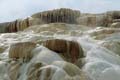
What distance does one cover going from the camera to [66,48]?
499 inches

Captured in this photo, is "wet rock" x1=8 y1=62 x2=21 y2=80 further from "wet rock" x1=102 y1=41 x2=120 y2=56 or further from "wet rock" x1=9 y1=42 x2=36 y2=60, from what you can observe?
"wet rock" x1=102 y1=41 x2=120 y2=56

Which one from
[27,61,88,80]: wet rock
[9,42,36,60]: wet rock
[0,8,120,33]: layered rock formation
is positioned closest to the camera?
[27,61,88,80]: wet rock

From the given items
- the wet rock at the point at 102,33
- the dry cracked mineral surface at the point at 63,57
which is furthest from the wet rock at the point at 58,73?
the wet rock at the point at 102,33

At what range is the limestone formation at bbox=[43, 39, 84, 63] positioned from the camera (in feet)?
41.2

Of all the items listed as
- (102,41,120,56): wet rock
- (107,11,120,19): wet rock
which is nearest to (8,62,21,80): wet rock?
(102,41,120,56): wet rock

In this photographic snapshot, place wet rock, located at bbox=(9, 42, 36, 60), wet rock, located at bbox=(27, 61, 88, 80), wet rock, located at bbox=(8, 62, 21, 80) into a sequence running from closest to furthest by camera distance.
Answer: wet rock, located at bbox=(27, 61, 88, 80)
wet rock, located at bbox=(8, 62, 21, 80)
wet rock, located at bbox=(9, 42, 36, 60)

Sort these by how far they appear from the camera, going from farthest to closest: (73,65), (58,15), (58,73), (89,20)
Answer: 1. (58,15)
2. (89,20)
3. (73,65)
4. (58,73)

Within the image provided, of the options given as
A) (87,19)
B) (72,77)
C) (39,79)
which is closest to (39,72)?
(39,79)

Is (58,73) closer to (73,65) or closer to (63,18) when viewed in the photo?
(73,65)

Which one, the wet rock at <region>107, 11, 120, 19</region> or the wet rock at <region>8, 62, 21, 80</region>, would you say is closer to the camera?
the wet rock at <region>8, 62, 21, 80</region>

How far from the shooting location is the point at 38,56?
12.0 m

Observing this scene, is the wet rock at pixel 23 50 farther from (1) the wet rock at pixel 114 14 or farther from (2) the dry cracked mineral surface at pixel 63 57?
(1) the wet rock at pixel 114 14

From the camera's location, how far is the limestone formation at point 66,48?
1257cm

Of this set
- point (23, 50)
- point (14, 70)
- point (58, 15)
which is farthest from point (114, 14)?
point (14, 70)
